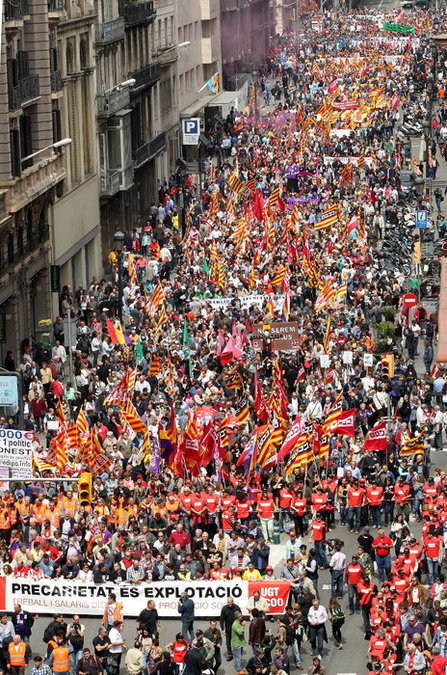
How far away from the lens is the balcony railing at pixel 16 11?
59219 millimetres

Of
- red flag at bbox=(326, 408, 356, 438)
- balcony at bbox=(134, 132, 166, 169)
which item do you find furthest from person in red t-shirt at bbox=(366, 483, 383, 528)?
balcony at bbox=(134, 132, 166, 169)

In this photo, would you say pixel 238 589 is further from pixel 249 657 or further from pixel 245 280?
pixel 245 280

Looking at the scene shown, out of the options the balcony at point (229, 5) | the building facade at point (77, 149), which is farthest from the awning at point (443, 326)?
the balcony at point (229, 5)

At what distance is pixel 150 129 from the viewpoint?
91688mm

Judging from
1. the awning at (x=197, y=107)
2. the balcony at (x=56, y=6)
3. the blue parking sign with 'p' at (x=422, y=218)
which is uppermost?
the balcony at (x=56, y=6)

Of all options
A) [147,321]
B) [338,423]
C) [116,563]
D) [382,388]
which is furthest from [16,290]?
[116,563]

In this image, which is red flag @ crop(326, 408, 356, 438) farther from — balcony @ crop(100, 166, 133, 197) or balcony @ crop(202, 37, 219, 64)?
balcony @ crop(202, 37, 219, 64)

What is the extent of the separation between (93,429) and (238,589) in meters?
8.21

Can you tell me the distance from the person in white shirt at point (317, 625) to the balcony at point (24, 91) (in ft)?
91.4

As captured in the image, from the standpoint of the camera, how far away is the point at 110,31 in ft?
259

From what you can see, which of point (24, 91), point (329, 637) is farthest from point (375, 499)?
point (24, 91)

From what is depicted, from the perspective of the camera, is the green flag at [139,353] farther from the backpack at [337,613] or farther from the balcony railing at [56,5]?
the backpack at [337,613]

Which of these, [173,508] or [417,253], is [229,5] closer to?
[417,253]

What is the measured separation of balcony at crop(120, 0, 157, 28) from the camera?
84062 millimetres
